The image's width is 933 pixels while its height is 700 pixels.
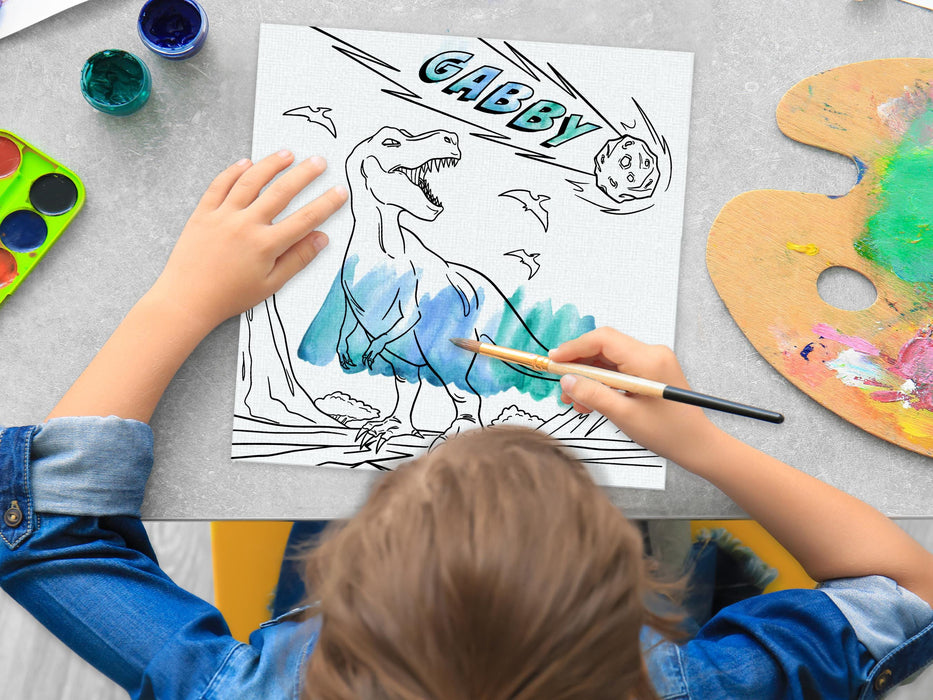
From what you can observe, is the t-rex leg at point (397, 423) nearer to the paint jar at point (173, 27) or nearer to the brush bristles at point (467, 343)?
the brush bristles at point (467, 343)

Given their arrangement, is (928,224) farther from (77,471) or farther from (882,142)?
(77,471)

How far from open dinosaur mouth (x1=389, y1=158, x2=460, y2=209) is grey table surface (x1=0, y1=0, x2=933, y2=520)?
0.13 metres

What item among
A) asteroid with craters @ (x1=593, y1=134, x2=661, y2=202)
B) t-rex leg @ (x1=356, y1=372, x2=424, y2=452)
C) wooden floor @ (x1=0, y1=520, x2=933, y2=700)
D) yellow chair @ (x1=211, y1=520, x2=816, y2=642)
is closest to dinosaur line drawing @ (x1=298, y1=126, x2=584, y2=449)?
t-rex leg @ (x1=356, y1=372, x2=424, y2=452)

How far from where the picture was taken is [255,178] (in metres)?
0.64

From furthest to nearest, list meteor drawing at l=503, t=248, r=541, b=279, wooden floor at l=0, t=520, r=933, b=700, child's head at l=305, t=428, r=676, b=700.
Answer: wooden floor at l=0, t=520, r=933, b=700 < meteor drawing at l=503, t=248, r=541, b=279 < child's head at l=305, t=428, r=676, b=700

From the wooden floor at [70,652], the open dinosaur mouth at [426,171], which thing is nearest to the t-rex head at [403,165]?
the open dinosaur mouth at [426,171]

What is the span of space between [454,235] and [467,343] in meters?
0.10

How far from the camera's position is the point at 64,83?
661 mm

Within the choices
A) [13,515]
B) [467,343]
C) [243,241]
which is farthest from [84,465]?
[467,343]

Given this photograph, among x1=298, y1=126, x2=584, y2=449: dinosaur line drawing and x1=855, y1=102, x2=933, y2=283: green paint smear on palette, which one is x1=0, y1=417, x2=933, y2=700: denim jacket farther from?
x1=855, y1=102, x2=933, y2=283: green paint smear on palette

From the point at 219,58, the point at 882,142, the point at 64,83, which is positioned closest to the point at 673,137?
the point at 882,142

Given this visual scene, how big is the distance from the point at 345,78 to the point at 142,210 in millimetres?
222

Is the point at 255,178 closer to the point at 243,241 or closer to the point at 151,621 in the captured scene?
the point at 243,241

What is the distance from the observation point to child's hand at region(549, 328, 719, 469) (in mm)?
602
